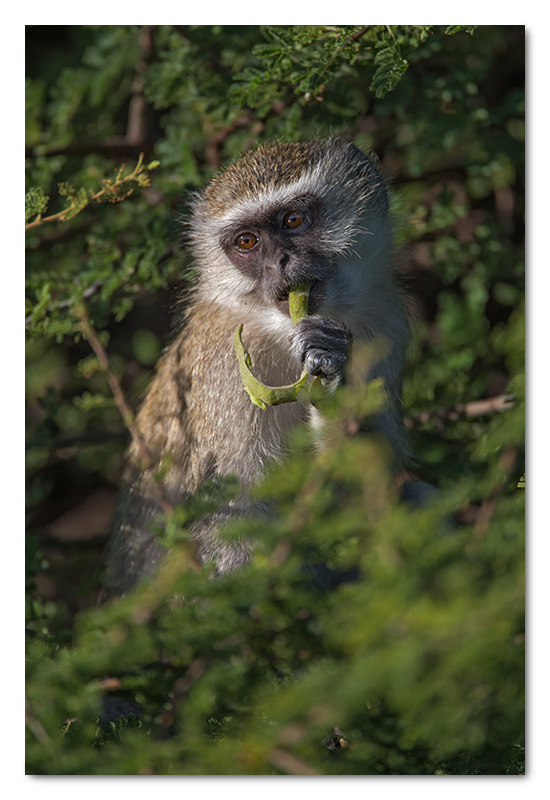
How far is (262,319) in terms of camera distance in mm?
2732

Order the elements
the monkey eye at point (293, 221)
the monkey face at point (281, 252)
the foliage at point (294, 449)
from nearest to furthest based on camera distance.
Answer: the foliage at point (294, 449) < the monkey face at point (281, 252) < the monkey eye at point (293, 221)

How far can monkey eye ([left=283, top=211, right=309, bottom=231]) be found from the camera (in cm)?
271

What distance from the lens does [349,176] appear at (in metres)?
2.90

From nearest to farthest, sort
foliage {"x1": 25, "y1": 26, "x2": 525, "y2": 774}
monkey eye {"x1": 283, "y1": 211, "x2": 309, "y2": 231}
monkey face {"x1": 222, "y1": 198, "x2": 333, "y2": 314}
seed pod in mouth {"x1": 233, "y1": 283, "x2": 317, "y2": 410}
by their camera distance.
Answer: foliage {"x1": 25, "y1": 26, "x2": 525, "y2": 774} → seed pod in mouth {"x1": 233, "y1": 283, "x2": 317, "y2": 410} → monkey face {"x1": 222, "y1": 198, "x2": 333, "y2": 314} → monkey eye {"x1": 283, "y1": 211, "x2": 309, "y2": 231}

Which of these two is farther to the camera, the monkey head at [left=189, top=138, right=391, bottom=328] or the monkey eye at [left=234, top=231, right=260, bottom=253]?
the monkey eye at [left=234, top=231, right=260, bottom=253]

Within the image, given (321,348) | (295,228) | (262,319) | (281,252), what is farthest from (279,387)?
(295,228)

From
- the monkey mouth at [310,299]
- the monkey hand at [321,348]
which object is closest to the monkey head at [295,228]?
the monkey mouth at [310,299]

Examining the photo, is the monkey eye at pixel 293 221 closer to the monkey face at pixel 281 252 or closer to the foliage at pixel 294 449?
the monkey face at pixel 281 252

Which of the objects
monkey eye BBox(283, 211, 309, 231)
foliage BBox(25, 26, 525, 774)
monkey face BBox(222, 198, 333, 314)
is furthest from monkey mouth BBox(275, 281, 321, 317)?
foliage BBox(25, 26, 525, 774)

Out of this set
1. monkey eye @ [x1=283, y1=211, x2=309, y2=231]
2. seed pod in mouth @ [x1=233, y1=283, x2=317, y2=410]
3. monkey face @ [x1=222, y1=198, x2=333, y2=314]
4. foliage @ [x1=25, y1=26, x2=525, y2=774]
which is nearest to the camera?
foliage @ [x1=25, y1=26, x2=525, y2=774]

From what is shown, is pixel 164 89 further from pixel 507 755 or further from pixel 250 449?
pixel 507 755

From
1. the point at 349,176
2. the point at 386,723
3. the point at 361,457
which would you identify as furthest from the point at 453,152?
the point at 386,723

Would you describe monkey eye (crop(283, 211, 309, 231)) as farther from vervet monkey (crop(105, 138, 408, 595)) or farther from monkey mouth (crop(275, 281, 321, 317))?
monkey mouth (crop(275, 281, 321, 317))

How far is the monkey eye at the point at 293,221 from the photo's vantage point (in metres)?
2.71
